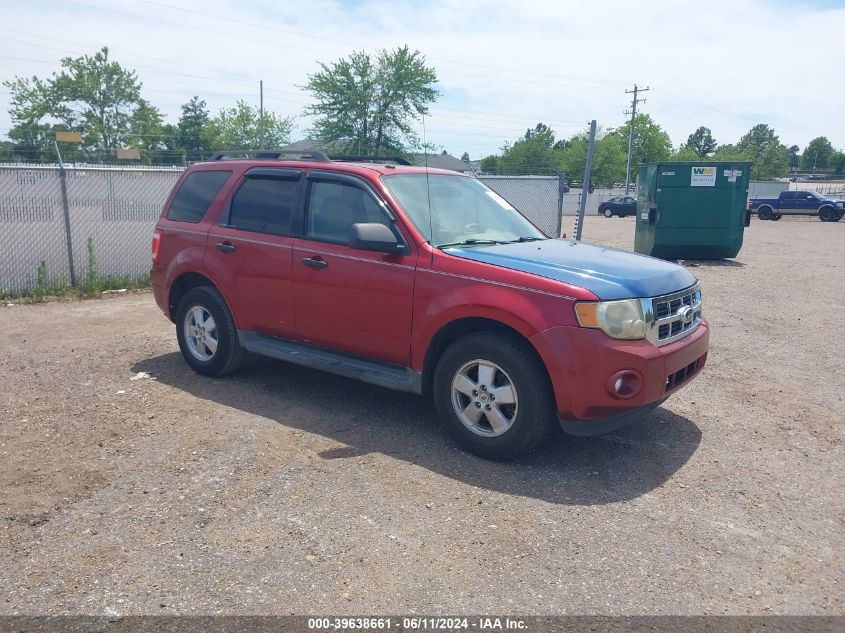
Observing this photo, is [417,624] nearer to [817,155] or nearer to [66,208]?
[66,208]

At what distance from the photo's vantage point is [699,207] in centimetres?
1602

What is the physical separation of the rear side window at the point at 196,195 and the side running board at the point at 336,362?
122 cm

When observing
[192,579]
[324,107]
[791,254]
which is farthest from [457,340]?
[324,107]

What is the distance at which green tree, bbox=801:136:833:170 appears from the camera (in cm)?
13750

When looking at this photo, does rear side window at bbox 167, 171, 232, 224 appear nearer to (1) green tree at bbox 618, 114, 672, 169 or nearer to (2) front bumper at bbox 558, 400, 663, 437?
(2) front bumper at bbox 558, 400, 663, 437

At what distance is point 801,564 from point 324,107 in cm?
3211

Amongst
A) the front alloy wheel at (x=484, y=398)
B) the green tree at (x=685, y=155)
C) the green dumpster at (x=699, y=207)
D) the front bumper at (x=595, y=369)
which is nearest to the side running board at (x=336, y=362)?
the front alloy wheel at (x=484, y=398)

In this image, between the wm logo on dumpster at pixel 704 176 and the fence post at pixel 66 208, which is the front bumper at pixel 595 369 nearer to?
the fence post at pixel 66 208

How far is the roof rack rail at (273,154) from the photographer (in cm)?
591

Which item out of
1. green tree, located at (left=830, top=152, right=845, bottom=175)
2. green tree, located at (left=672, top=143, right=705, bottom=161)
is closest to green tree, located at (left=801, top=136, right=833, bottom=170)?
green tree, located at (left=830, top=152, right=845, bottom=175)

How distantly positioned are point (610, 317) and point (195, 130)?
8492 centimetres

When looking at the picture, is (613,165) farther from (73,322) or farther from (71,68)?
(73,322)

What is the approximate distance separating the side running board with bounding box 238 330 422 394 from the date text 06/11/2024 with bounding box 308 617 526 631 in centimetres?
209

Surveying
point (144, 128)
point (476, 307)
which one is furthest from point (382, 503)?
point (144, 128)
